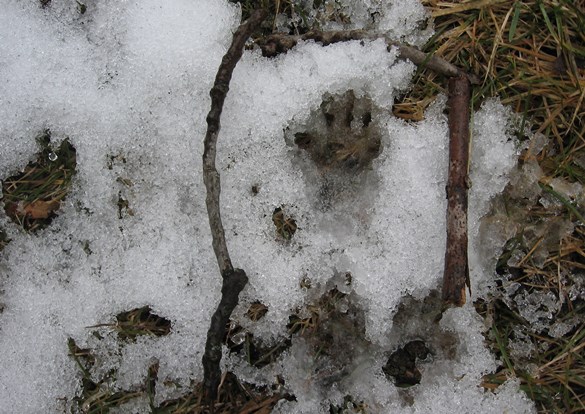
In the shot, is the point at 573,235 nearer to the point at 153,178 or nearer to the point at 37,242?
the point at 153,178

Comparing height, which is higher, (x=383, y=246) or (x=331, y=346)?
(x=383, y=246)

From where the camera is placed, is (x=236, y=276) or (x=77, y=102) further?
(x=77, y=102)

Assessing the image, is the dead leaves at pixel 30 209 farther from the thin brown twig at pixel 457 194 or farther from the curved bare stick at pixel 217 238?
the thin brown twig at pixel 457 194

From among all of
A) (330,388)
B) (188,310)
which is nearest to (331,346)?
(330,388)

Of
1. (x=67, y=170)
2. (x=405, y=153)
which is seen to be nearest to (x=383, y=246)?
(x=405, y=153)

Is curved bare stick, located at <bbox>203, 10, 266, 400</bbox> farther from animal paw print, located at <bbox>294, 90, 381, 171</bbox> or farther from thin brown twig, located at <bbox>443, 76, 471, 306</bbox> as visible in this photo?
thin brown twig, located at <bbox>443, 76, 471, 306</bbox>

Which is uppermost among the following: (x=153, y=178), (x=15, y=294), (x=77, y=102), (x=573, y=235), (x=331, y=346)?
(x=77, y=102)
